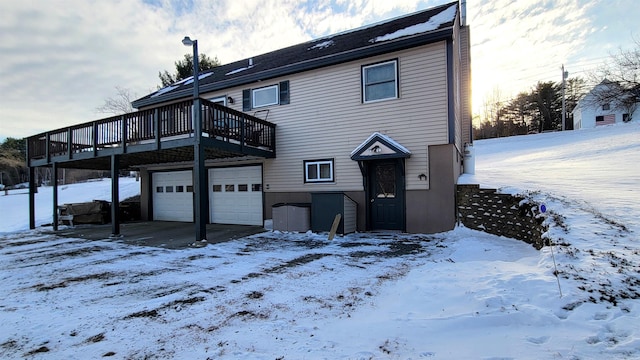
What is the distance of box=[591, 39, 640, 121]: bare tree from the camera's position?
14541 millimetres

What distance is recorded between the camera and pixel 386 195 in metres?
9.11

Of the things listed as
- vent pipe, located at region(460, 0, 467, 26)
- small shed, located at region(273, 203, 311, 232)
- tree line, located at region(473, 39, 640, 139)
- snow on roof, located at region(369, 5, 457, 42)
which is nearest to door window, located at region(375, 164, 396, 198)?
small shed, located at region(273, 203, 311, 232)

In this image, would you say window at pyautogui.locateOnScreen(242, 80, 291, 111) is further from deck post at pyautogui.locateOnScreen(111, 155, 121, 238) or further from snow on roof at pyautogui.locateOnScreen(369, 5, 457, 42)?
deck post at pyautogui.locateOnScreen(111, 155, 121, 238)

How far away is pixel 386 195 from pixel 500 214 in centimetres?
297

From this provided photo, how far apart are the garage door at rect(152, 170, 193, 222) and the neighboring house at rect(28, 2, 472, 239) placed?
0.94m

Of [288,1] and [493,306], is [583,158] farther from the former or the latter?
[493,306]

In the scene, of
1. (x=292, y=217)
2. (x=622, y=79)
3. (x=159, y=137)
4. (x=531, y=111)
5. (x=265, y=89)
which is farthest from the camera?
(x=531, y=111)

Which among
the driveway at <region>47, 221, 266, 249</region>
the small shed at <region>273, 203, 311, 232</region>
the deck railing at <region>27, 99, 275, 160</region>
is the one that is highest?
the deck railing at <region>27, 99, 275, 160</region>

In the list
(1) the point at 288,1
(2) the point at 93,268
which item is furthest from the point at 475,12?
(2) the point at 93,268

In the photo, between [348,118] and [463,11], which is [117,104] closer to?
[348,118]

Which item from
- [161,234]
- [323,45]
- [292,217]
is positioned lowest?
[161,234]

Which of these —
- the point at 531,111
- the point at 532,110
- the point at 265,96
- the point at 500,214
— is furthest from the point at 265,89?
the point at 531,111

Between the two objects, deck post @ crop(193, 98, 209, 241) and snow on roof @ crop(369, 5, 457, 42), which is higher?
snow on roof @ crop(369, 5, 457, 42)

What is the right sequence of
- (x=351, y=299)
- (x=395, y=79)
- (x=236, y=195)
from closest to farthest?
1. (x=351, y=299)
2. (x=395, y=79)
3. (x=236, y=195)
